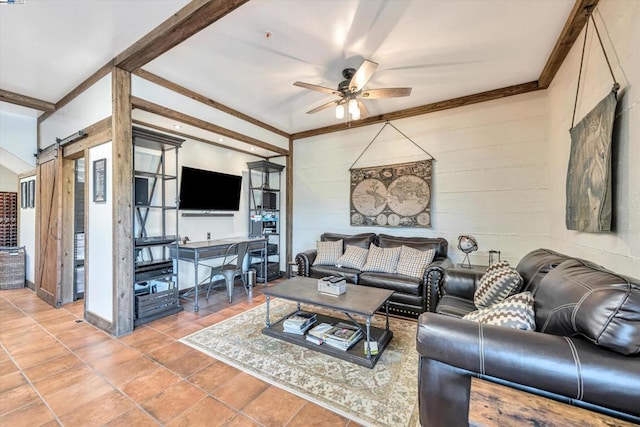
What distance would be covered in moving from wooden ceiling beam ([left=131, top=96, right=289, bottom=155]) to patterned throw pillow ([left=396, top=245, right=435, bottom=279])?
9.61 ft

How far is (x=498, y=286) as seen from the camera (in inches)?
81.5

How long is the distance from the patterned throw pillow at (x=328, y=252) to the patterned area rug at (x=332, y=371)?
1328mm

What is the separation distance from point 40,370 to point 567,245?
4721mm

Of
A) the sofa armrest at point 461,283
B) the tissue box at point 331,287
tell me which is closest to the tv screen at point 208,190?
the tissue box at point 331,287

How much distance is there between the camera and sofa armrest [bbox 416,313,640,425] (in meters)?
0.96

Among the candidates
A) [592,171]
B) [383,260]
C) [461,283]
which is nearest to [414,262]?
[383,260]

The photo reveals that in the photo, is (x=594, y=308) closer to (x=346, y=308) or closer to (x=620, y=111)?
(x=620, y=111)

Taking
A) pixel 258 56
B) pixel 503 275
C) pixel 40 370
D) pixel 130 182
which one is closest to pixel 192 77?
pixel 258 56

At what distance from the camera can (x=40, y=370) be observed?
7.16ft

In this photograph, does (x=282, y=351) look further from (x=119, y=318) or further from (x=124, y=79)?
(x=124, y=79)

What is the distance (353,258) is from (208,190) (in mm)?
2539

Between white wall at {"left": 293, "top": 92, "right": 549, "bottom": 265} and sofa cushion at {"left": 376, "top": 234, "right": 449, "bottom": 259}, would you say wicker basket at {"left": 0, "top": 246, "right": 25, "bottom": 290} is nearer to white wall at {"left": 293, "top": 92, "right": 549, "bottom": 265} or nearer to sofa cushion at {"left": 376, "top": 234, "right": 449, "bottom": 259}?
white wall at {"left": 293, "top": 92, "right": 549, "bottom": 265}

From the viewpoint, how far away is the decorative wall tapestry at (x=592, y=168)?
5.49 ft

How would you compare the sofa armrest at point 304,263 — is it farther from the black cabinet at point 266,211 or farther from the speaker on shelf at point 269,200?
the speaker on shelf at point 269,200
